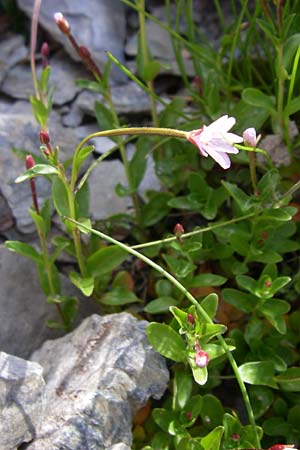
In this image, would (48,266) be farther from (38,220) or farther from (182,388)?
(182,388)

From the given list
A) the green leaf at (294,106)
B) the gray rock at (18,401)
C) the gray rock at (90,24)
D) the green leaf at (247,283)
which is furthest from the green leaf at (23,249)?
the gray rock at (90,24)

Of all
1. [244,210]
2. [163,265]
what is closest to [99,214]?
[163,265]

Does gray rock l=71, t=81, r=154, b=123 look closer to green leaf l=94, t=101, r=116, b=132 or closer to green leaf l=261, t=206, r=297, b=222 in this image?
green leaf l=94, t=101, r=116, b=132

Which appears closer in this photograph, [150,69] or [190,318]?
[190,318]

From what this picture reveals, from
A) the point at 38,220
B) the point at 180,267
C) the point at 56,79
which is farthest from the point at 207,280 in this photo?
the point at 56,79

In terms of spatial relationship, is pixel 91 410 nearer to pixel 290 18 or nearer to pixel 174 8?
pixel 290 18

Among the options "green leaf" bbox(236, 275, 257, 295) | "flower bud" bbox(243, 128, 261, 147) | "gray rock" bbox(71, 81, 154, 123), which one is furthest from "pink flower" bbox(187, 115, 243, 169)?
"gray rock" bbox(71, 81, 154, 123)
